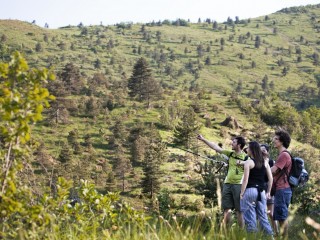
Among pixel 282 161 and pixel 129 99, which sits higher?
pixel 282 161

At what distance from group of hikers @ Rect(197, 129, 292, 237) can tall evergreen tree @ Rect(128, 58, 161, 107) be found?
209 feet

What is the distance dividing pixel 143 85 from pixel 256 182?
6573 centimetres

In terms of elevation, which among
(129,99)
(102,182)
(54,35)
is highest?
(54,35)

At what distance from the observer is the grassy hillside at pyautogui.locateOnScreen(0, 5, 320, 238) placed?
47.4 metres

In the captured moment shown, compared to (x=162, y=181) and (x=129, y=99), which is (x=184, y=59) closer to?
(x=129, y=99)

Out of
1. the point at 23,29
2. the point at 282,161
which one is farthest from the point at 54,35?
the point at 282,161

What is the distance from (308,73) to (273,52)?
82.9 feet

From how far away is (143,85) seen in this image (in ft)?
236

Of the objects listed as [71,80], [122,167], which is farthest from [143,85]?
[122,167]

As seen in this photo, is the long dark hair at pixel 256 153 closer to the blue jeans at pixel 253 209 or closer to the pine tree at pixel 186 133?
the blue jeans at pixel 253 209

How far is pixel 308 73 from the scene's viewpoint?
142125mm

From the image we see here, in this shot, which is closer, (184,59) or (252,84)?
(252,84)

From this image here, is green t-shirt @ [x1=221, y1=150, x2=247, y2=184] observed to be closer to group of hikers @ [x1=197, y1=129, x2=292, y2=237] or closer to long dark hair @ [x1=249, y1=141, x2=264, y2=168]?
group of hikers @ [x1=197, y1=129, x2=292, y2=237]

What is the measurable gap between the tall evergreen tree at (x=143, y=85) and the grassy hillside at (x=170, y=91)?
1.67 m
